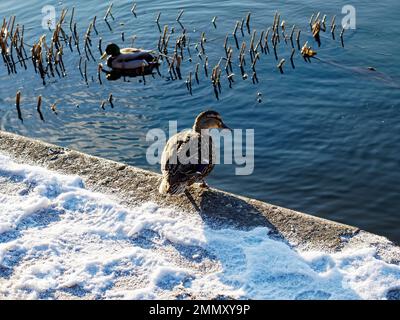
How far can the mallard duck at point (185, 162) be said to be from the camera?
5.64m

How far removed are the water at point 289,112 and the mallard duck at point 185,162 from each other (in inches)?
76.9

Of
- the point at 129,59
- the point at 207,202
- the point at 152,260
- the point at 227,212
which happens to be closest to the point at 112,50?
the point at 129,59

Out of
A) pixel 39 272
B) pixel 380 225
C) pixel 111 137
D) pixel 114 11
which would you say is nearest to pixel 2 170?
pixel 39 272

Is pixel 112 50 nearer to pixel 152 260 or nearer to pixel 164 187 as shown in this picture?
pixel 164 187

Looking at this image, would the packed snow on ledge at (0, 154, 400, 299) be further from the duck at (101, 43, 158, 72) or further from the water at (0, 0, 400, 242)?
the duck at (101, 43, 158, 72)

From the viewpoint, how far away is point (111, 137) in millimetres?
9617

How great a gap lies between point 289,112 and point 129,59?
331cm

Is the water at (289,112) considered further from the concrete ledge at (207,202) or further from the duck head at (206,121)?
the concrete ledge at (207,202)

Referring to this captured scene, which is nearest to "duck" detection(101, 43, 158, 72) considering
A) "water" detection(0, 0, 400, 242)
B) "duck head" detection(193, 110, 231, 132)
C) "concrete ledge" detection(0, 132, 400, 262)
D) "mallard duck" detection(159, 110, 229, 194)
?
"water" detection(0, 0, 400, 242)

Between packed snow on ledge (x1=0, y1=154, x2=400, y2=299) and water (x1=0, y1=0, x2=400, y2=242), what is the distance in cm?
280

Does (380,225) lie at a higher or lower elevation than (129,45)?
lower

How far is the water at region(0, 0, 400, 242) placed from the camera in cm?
805
